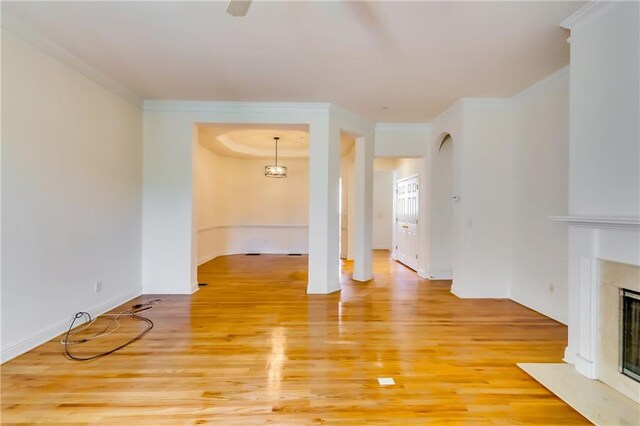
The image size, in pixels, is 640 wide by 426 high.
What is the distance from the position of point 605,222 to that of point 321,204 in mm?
2892

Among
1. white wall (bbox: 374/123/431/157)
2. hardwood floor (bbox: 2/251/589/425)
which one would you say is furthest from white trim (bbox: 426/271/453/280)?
white wall (bbox: 374/123/431/157)

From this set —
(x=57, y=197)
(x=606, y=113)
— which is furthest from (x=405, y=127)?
(x=57, y=197)

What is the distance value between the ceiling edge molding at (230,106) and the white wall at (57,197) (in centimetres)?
38

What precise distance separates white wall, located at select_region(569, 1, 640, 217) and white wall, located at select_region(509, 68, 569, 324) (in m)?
1.02

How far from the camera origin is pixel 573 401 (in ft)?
5.93

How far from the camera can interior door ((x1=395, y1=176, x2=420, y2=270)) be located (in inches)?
222

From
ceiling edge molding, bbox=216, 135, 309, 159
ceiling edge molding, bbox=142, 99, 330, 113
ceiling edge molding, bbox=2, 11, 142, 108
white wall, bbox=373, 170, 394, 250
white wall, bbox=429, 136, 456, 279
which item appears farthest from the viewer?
white wall, bbox=373, 170, 394, 250

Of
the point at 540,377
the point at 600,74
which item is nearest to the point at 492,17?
the point at 600,74

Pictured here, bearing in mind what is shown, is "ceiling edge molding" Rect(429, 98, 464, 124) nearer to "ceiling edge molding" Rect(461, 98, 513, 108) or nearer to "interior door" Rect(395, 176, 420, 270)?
"ceiling edge molding" Rect(461, 98, 513, 108)

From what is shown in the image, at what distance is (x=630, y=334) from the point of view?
6.09 feet

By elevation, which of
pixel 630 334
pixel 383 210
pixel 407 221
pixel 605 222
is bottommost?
pixel 630 334

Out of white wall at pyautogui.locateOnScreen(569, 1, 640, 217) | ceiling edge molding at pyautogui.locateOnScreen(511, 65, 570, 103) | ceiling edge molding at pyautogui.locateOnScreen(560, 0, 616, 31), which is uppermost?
ceiling edge molding at pyautogui.locateOnScreen(511, 65, 570, 103)

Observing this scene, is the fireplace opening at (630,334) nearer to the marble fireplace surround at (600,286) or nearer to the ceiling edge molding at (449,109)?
the marble fireplace surround at (600,286)

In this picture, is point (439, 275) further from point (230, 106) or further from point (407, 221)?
point (230, 106)
